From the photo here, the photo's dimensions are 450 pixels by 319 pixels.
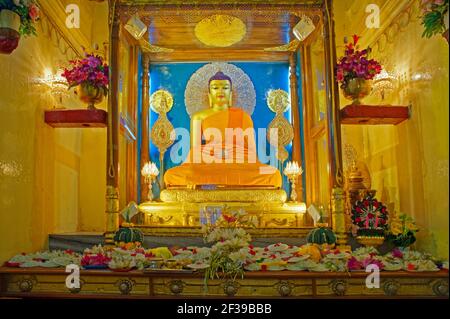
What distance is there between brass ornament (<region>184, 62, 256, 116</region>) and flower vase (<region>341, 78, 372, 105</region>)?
251 cm

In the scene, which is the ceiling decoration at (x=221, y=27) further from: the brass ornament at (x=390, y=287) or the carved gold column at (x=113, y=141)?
the brass ornament at (x=390, y=287)

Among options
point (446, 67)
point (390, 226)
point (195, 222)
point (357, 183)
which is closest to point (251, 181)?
point (195, 222)

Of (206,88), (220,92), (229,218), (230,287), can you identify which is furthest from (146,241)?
(206,88)

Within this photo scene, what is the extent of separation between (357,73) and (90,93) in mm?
2421

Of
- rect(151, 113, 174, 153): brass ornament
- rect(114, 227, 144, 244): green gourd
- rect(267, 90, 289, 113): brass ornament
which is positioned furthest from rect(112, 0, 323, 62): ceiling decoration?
rect(114, 227, 144, 244): green gourd

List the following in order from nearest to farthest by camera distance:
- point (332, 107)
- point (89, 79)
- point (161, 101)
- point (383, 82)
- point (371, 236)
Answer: point (371, 236) → point (332, 107) → point (89, 79) → point (383, 82) → point (161, 101)

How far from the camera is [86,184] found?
5406mm

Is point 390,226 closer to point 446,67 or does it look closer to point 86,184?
point 446,67

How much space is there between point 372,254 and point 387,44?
85.5 inches

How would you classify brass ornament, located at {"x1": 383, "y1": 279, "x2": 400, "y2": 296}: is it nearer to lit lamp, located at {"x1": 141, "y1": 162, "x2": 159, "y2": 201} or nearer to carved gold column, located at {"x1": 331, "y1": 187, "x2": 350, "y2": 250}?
carved gold column, located at {"x1": 331, "y1": 187, "x2": 350, "y2": 250}

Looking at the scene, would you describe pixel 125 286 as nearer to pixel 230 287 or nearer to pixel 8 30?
pixel 230 287

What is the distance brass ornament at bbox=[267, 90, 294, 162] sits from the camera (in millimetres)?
6457

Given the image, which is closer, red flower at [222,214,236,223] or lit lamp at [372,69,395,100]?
red flower at [222,214,236,223]

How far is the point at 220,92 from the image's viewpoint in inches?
261
